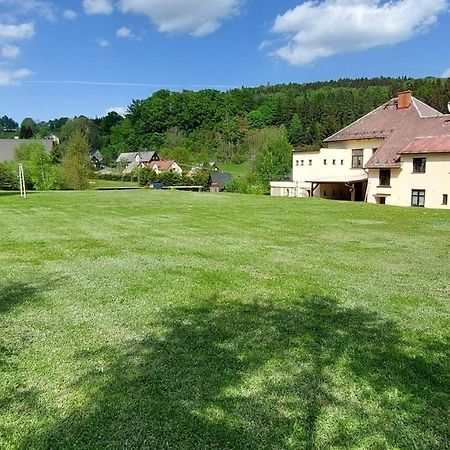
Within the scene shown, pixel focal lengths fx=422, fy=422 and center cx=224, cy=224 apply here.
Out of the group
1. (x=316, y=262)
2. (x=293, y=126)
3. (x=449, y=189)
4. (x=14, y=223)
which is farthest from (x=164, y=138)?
(x=316, y=262)

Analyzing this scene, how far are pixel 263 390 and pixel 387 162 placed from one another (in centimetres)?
2994

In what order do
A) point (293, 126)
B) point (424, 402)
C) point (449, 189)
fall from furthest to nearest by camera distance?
1. point (293, 126)
2. point (449, 189)
3. point (424, 402)

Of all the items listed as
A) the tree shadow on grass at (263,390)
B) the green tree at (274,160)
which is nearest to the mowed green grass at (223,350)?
the tree shadow on grass at (263,390)

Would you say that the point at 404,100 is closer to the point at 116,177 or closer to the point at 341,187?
the point at 341,187

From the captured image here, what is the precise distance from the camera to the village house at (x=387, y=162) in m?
27.9

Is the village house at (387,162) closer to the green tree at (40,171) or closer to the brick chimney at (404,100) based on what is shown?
the brick chimney at (404,100)

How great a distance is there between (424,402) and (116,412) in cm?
238

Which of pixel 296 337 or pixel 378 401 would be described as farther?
pixel 296 337

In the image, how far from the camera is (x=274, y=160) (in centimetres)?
5153

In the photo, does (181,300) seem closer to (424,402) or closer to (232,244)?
(424,402)

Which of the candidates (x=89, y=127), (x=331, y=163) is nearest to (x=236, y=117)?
(x=89, y=127)

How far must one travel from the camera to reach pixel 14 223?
14781mm

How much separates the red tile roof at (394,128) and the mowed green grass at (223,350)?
2406cm

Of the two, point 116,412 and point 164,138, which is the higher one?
point 164,138
